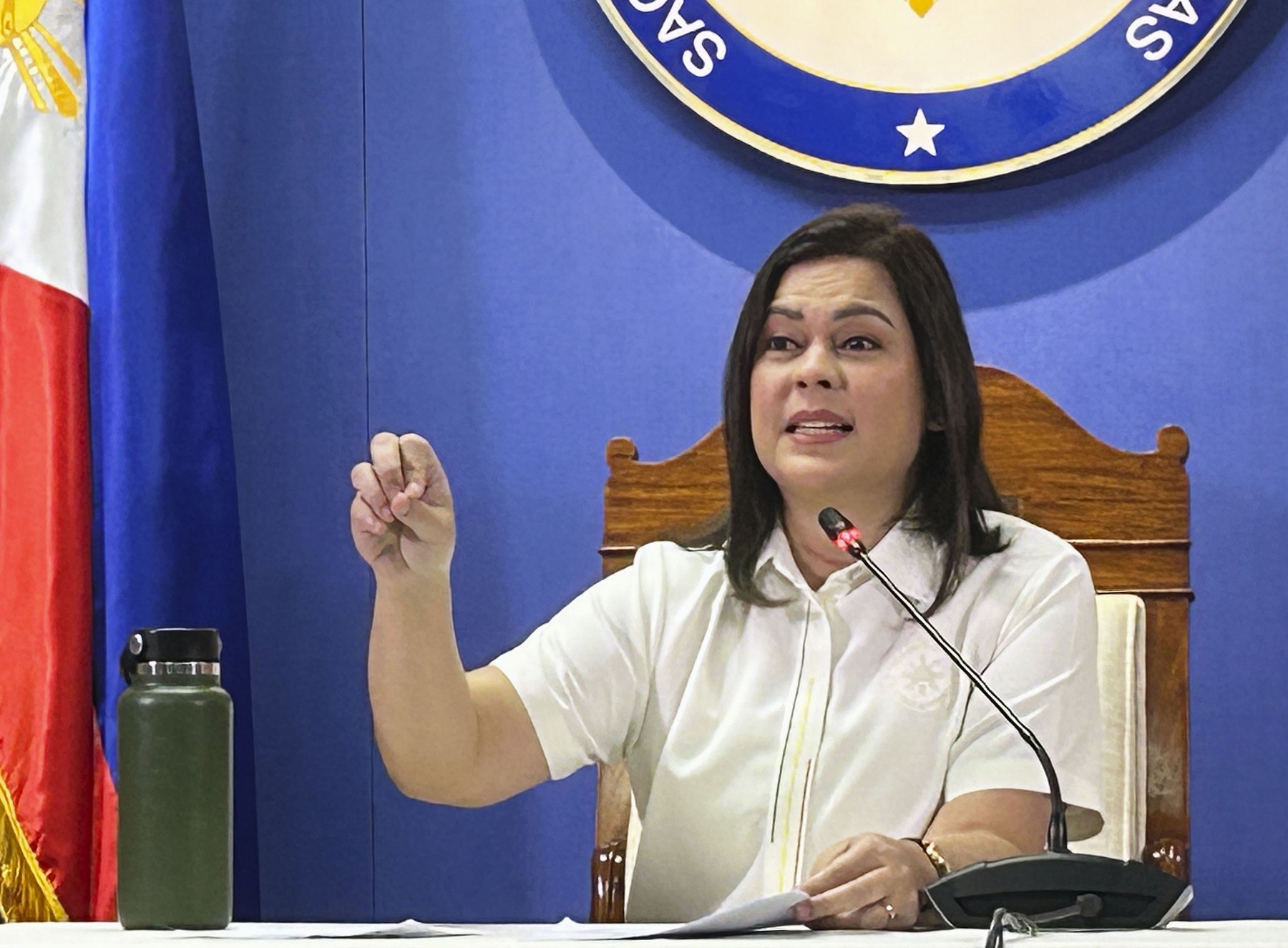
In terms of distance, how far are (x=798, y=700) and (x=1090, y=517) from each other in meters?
0.59

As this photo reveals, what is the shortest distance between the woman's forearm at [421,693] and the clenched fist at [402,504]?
62mm

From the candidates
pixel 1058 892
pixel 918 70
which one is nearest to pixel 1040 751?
pixel 1058 892

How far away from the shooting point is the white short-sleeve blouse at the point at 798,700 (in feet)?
5.52

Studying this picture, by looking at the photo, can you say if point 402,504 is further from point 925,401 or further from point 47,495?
point 47,495

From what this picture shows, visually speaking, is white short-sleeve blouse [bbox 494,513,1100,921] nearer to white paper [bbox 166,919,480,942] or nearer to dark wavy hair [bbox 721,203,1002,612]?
dark wavy hair [bbox 721,203,1002,612]

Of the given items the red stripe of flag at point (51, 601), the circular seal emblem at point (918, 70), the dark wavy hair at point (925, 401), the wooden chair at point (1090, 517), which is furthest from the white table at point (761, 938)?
the circular seal emblem at point (918, 70)

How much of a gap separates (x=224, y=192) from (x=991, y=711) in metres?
1.49

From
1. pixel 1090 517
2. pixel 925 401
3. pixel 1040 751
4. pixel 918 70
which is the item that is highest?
pixel 918 70

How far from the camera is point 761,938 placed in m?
1.09

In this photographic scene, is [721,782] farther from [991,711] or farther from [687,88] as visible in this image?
[687,88]

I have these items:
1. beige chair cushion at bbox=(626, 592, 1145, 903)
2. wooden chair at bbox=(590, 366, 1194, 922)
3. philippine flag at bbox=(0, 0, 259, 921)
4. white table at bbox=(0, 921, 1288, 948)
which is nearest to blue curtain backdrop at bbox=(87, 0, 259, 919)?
philippine flag at bbox=(0, 0, 259, 921)

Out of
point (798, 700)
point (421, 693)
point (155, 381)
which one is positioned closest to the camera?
point (421, 693)

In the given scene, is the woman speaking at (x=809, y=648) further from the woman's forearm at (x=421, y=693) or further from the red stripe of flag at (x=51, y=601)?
the red stripe of flag at (x=51, y=601)

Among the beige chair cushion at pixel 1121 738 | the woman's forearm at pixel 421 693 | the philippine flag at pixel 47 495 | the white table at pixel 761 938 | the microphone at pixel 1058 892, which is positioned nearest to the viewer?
the white table at pixel 761 938
